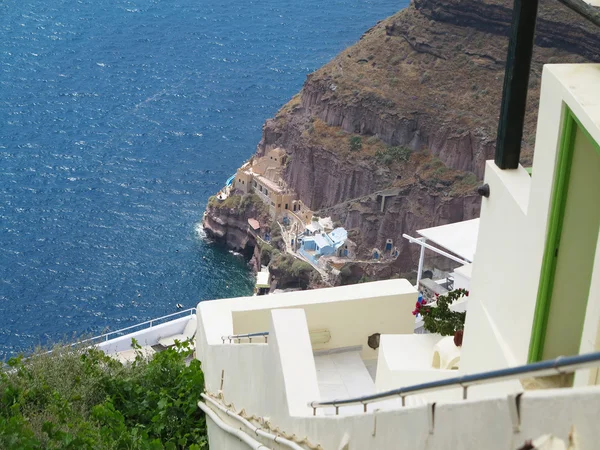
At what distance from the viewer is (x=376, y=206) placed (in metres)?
66.9

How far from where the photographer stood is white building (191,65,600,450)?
3.20 m

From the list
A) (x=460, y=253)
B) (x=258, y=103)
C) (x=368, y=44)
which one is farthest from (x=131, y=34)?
(x=460, y=253)

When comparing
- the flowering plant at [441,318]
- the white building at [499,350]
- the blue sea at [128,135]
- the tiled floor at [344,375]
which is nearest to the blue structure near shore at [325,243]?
the blue sea at [128,135]

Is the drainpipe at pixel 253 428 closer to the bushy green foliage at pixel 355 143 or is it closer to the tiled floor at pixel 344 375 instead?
the tiled floor at pixel 344 375

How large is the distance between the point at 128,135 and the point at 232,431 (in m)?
70.0

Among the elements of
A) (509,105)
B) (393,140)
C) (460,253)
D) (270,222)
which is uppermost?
(509,105)

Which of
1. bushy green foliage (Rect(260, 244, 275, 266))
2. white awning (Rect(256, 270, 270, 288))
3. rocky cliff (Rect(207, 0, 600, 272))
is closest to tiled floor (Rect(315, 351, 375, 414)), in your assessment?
white awning (Rect(256, 270, 270, 288))

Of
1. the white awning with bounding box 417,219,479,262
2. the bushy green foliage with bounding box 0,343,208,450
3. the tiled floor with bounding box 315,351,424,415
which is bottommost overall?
the white awning with bounding box 417,219,479,262

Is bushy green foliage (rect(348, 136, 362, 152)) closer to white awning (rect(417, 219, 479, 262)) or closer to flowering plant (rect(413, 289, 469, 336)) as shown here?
white awning (rect(417, 219, 479, 262))

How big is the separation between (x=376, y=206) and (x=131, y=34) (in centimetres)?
4054

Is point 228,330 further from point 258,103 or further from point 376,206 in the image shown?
point 258,103

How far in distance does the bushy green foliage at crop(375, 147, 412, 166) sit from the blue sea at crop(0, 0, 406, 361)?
12.3m

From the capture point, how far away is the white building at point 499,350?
3.20 meters

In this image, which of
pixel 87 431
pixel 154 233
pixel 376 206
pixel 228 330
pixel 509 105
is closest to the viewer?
pixel 509 105
